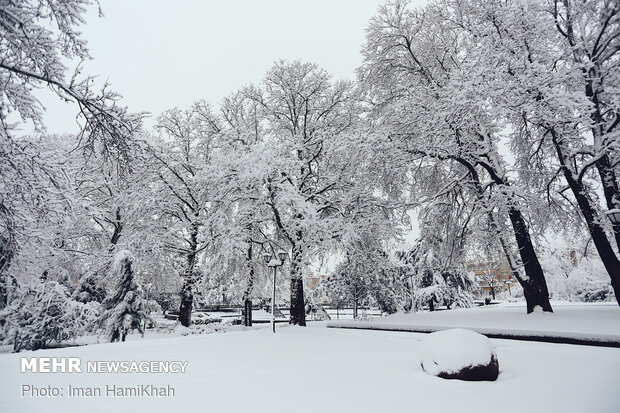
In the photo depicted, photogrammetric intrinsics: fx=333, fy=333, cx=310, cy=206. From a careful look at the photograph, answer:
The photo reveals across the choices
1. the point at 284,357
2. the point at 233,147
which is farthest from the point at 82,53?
the point at 233,147

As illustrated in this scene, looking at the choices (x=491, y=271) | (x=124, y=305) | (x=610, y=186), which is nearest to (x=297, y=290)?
(x=124, y=305)

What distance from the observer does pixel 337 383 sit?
5234mm

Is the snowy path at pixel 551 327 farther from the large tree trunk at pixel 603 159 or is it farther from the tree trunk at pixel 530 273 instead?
the large tree trunk at pixel 603 159

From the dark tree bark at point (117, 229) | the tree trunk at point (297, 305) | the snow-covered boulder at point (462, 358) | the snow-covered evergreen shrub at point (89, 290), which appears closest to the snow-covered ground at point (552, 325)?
the tree trunk at point (297, 305)

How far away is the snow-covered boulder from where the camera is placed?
544cm

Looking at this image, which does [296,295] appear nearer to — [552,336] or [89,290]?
[552,336]

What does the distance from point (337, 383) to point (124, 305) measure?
44.1 feet

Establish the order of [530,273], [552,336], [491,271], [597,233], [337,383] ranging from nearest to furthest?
[337,383] → [552,336] → [597,233] → [530,273] → [491,271]

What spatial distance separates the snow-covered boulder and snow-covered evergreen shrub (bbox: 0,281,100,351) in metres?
15.1

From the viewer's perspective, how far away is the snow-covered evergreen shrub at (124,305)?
15047 millimetres

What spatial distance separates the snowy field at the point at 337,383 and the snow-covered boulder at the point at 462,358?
0.58ft

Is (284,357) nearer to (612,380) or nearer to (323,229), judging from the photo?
(612,380)

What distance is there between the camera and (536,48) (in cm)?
1126

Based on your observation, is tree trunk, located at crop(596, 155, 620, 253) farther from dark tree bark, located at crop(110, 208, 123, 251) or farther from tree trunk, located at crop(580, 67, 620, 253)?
dark tree bark, located at crop(110, 208, 123, 251)
